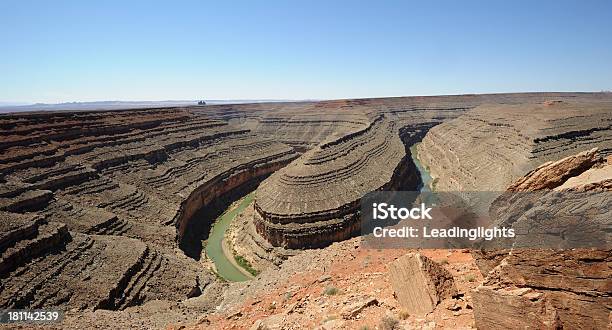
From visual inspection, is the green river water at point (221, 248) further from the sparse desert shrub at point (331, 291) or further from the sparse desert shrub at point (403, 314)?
the sparse desert shrub at point (403, 314)

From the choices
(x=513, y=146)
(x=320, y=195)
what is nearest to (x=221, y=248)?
(x=320, y=195)

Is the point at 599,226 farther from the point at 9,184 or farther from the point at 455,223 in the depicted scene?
the point at 9,184

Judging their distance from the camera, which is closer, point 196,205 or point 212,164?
point 196,205

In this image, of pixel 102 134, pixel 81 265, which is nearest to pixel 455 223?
pixel 81 265

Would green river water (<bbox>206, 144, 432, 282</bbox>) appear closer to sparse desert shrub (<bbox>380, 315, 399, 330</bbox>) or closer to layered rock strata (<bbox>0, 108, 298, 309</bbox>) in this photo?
layered rock strata (<bbox>0, 108, 298, 309</bbox>)

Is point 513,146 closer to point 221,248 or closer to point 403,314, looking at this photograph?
point 221,248
